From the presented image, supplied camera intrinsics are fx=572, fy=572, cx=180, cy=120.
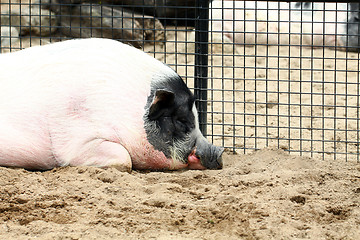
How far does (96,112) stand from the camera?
12.2 ft

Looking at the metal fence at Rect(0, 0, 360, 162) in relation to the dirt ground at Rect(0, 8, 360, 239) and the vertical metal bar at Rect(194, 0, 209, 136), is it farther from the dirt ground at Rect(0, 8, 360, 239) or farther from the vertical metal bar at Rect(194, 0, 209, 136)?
the dirt ground at Rect(0, 8, 360, 239)

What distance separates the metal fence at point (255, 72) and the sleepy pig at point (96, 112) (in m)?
0.68

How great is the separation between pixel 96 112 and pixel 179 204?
3.38 ft

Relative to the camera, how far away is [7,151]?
360cm

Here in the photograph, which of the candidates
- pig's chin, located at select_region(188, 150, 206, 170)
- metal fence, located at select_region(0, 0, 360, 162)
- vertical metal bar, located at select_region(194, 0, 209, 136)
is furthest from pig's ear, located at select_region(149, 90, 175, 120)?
vertical metal bar, located at select_region(194, 0, 209, 136)

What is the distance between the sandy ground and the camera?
8.65ft

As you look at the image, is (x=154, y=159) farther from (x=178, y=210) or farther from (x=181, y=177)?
(x=178, y=210)

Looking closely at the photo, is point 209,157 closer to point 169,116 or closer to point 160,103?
point 169,116

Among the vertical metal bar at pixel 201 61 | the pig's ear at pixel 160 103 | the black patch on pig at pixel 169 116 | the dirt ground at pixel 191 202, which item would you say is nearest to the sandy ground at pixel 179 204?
the dirt ground at pixel 191 202

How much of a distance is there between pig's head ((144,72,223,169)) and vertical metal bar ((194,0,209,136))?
2.37ft

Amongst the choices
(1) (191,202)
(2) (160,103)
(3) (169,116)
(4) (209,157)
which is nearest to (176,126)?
(3) (169,116)

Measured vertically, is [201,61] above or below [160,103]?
above

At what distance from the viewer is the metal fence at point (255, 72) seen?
4.71m

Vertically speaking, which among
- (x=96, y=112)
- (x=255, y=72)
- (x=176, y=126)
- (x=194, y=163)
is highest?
(x=255, y=72)
